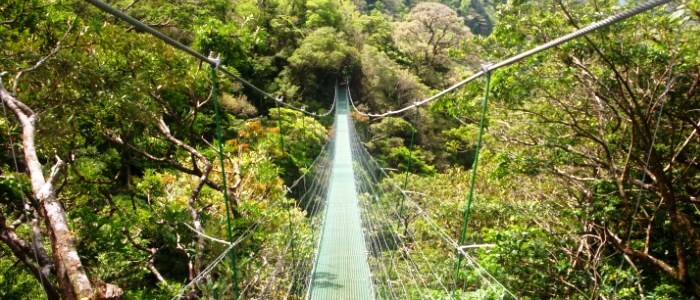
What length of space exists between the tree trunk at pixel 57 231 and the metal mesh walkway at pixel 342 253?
1268mm

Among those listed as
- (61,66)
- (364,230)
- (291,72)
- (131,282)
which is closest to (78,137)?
(61,66)

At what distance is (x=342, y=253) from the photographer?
3.12 metres

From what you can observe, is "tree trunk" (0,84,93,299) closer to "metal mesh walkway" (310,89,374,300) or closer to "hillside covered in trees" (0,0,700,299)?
"hillside covered in trees" (0,0,700,299)

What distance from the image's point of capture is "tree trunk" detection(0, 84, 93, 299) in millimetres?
1425

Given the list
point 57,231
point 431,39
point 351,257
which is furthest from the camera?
point 431,39

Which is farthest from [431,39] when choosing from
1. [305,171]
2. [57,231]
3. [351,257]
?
[57,231]

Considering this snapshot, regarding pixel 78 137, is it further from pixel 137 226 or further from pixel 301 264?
pixel 301 264

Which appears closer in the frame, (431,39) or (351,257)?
(351,257)

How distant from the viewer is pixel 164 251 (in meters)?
3.52

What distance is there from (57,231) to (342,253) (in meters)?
1.87

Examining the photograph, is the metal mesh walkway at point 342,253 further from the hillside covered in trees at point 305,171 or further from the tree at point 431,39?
the tree at point 431,39

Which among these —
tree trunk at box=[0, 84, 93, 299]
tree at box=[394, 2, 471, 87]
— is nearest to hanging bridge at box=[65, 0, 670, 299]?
tree trunk at box=[0, 84, 93, 299]

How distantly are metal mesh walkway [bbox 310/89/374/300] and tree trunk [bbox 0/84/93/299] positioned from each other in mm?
1268

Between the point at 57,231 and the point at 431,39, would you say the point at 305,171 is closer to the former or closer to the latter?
the point at 57,231
